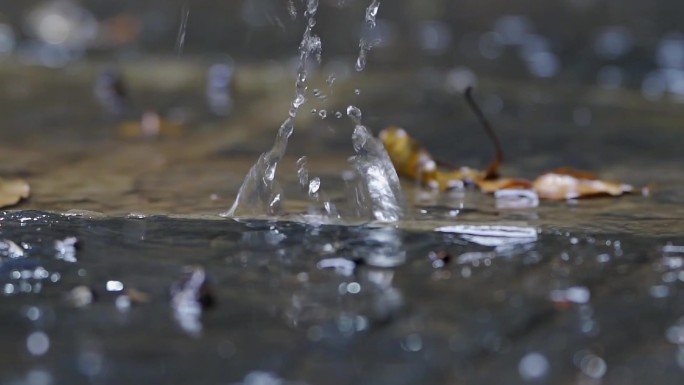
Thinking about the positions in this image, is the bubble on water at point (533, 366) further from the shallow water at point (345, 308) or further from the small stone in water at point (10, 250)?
the small stone in water at point (10, 250)

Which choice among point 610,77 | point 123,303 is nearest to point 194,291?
point 123,303

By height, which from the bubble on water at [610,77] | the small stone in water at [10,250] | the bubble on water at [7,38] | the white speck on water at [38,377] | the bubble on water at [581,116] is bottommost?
the white speck on water at [38,377]

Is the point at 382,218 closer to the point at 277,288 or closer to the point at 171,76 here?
the point at 277,288

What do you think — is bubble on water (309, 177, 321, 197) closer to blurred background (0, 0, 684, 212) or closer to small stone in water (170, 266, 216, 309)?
blurred background (0, 0, 684, 212)

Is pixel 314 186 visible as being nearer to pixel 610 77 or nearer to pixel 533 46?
pixel 610 77

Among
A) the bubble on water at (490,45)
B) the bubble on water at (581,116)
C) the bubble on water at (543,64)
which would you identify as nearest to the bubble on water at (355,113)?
the bubble on water at (581,116)

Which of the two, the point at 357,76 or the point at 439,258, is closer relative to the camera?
the point at 439,258

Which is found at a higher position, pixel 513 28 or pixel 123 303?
pixel 513 28

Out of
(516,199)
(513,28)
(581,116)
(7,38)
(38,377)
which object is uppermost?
(513,28)
